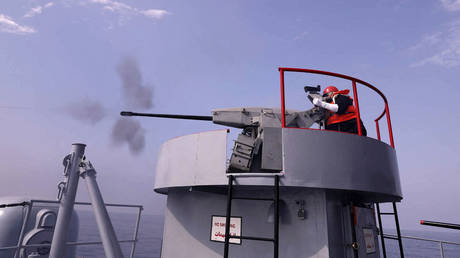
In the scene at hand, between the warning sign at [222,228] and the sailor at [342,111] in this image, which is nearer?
the warning sign at [222,228]

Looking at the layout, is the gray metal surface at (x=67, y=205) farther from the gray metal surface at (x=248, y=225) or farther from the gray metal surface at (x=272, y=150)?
the gray metal surface at (x=272, y=150)

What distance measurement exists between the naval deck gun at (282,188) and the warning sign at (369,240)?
0.02m

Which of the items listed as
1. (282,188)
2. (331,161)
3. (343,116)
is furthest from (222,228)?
(343,116)

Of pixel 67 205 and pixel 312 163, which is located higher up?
pixel 312 163

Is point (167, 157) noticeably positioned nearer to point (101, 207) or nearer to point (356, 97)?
point (101, 207)

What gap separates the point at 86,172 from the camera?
25.0 ft

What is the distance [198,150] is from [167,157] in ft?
3.48

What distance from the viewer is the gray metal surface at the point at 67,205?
7.00m

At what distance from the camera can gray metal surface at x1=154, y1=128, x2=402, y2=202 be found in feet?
15.6

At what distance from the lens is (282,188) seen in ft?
16.8

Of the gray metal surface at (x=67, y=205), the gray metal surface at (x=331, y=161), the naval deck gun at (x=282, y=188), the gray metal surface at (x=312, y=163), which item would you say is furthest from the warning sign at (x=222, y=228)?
the gray metal surface at (x=67, y=205)

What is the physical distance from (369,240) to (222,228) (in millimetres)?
3362

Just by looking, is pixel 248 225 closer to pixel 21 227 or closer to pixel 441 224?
pixel 441 224

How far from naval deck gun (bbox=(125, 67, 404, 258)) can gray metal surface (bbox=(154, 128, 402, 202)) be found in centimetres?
2
